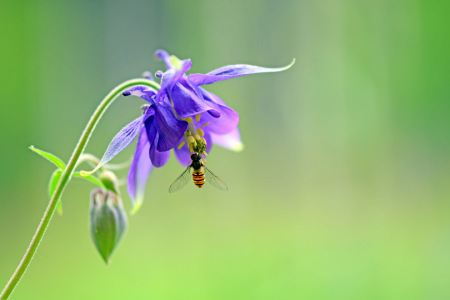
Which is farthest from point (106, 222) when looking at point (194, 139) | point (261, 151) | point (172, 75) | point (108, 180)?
point (261, 151)

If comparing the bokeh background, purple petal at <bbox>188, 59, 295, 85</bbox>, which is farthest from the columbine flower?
the bokeh background

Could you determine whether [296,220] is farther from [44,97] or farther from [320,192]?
[44,97]

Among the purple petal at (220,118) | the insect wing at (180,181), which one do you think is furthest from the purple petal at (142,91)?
the insect wing at (180,181)

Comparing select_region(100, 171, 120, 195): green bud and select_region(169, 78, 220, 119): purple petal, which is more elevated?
select_region(169, 78, 220, 119): purple petal

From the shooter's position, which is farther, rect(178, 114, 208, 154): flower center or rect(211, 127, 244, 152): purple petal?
rect(211, 127, 244, 152): purple petal

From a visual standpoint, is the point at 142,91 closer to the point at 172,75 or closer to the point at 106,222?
the point at 172,75

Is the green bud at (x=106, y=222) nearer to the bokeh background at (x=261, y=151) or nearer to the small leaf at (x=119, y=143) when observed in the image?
the small leaf at (x=119, y=143)

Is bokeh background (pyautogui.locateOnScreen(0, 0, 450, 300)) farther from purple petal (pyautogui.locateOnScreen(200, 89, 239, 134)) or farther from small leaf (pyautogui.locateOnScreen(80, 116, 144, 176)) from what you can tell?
small leaf (pyautogui.locateOnScreen(80, 116, 144, 176))
